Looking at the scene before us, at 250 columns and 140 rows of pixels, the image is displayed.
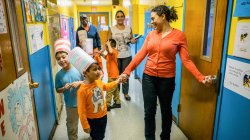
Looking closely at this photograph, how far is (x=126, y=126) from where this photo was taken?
243 centimetres

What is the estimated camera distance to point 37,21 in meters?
1.95

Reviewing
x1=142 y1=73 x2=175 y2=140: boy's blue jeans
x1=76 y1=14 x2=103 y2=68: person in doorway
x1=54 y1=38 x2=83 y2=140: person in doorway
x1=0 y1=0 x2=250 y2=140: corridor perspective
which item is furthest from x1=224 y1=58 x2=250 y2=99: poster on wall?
x1=76 y1=14 x2=103 y2=68: person in doorway

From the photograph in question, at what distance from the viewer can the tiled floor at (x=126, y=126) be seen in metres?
2.20

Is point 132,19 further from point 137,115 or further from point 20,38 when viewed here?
point 20,38

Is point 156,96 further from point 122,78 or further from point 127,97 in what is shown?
point 127,97

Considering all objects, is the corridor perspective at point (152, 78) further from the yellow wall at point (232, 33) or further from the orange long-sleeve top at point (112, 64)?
the orange long-sleeve top at point (112, 64)

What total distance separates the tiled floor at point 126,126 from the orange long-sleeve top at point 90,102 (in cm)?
76

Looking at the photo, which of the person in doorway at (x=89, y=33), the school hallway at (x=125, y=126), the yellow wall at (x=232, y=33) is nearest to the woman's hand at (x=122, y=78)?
the school hallway at (x=125, y=126)

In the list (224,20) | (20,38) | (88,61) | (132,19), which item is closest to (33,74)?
(20,38)

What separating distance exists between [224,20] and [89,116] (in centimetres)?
128

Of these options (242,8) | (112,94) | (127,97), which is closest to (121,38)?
(112,94)

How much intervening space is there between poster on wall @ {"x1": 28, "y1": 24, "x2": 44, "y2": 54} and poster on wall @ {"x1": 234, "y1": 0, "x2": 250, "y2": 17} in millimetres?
1648

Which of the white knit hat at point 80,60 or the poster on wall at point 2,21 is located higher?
the poster on wall at point 2,21

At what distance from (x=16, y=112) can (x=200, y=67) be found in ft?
5.13
